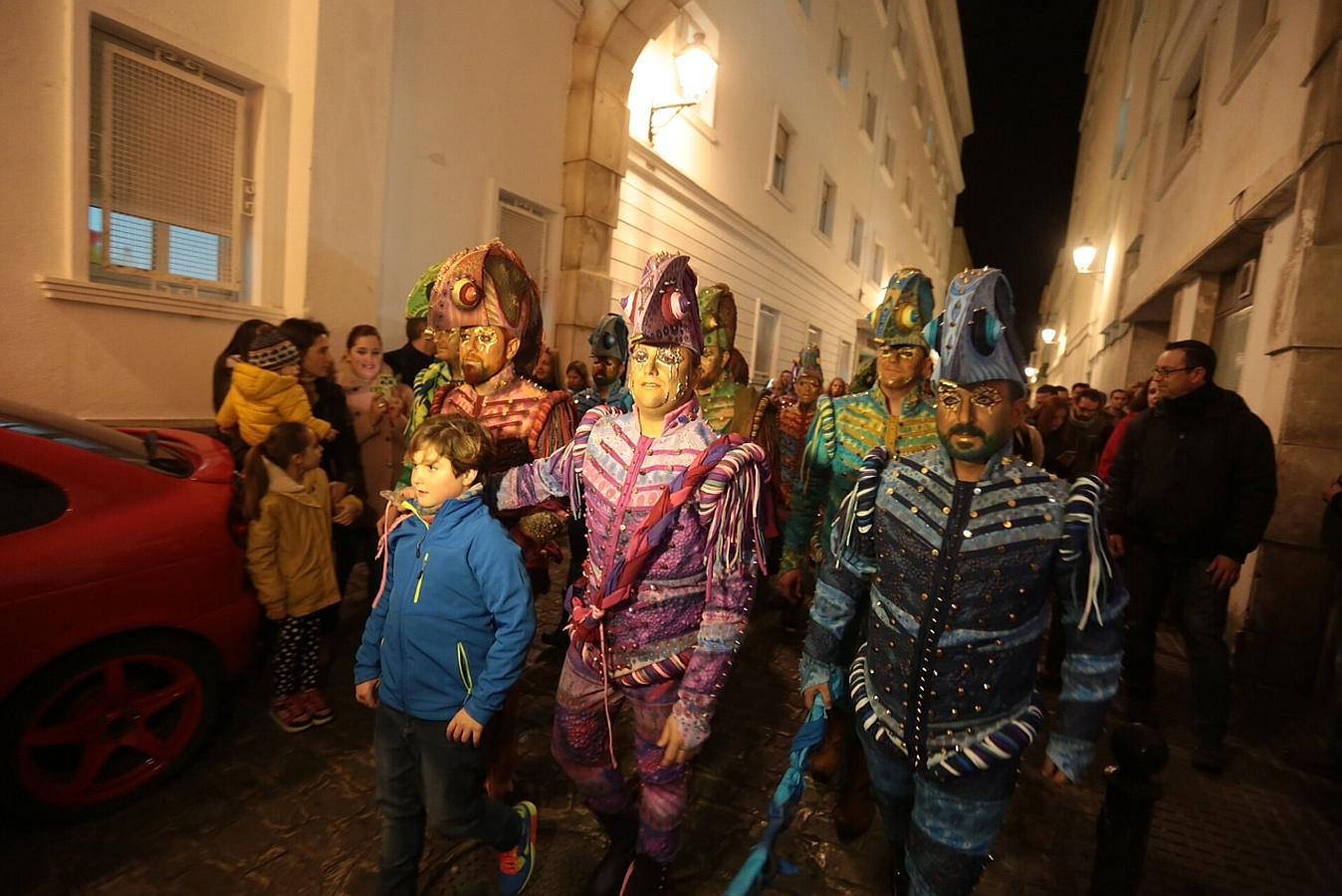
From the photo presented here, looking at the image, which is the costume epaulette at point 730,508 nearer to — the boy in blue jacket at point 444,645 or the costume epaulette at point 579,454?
the costume epaulette at point 579,454

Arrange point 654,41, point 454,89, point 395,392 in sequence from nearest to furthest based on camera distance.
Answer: point 395,392 < point 454,89 < point 654,41

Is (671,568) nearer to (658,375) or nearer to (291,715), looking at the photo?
(658,375)

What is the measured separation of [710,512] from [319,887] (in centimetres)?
198

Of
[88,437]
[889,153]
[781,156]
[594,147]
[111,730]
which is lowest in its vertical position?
[111,730]

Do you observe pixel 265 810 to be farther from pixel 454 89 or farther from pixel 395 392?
pixel 454 89

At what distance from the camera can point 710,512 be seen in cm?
202

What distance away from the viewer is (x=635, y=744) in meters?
2.21

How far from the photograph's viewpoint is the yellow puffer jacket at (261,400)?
11.2 ft

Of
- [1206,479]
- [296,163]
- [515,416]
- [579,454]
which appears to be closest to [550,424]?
[515,416]

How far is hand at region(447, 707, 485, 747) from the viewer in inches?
77.2

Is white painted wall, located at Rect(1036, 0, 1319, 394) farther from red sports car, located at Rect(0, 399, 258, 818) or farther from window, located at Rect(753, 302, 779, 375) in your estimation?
red sports car, located at Rect(0, 399, 258, 818)

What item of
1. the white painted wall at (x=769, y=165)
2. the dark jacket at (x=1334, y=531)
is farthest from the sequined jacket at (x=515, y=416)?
the white painted wall at (x=769, y=165)

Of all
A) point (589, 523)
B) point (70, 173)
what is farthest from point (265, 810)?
point (70, 173)

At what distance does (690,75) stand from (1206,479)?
25.6 ft
